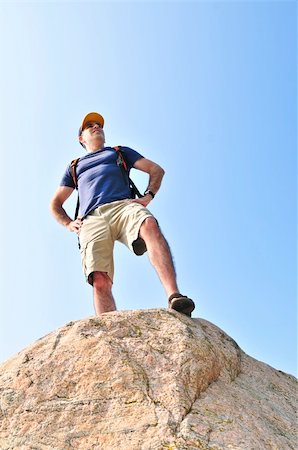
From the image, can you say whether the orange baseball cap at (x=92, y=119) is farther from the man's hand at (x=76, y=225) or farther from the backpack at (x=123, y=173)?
the man's hand at (x=76, y=225)

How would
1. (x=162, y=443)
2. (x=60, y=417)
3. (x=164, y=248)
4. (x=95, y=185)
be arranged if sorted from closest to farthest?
(x=162, y=443), (x=60, y=417), (x=164, y=248), (x=95, y=185)

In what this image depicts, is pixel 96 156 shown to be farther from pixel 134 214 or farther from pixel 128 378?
pixel 128 378

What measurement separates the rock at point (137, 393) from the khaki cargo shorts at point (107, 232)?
1459 millimetres

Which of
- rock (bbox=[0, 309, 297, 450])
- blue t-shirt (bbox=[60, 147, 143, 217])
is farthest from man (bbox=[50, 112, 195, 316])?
rock (bbox=[0, 309, 297, 450])

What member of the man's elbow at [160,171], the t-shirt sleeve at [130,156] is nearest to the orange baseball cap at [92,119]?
the t-shirt sleeve at [130,156]

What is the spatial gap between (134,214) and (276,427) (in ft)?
10.3

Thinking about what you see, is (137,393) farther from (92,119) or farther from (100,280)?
(92,119)

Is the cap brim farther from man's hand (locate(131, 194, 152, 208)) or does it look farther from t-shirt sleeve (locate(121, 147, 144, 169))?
man's hand (locate(131, 194, 152, 208))

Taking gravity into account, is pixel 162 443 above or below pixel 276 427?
below

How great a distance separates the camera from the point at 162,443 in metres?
3.59

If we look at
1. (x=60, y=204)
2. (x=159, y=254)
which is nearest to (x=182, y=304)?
(x=159, y=254)

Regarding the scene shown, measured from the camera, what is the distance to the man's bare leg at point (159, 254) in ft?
18.9

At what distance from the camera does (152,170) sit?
7.50 m

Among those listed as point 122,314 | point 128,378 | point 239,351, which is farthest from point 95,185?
point 128,378
